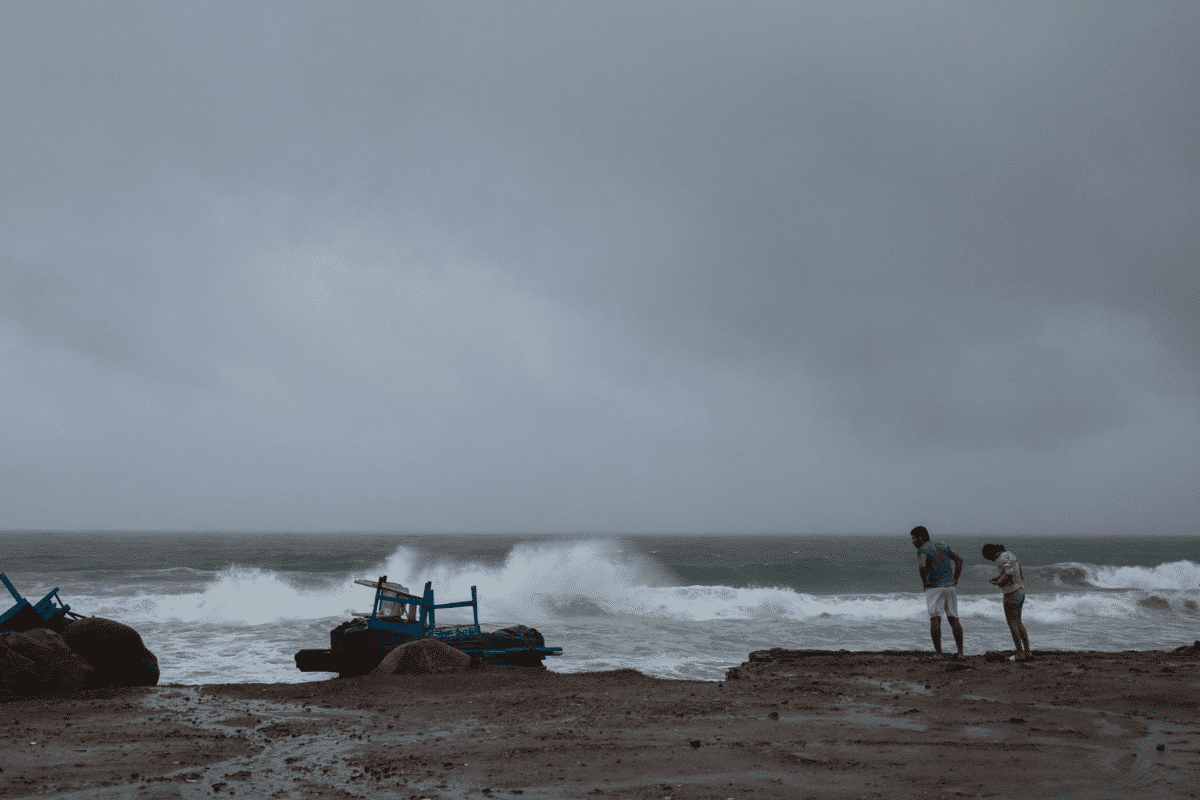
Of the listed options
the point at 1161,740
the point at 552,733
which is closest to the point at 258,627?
the point at 552,733

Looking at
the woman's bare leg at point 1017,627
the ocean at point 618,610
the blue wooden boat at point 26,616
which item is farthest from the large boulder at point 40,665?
the woman's bare leg at point 1017,627

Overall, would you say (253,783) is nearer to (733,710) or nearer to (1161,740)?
(733,710)

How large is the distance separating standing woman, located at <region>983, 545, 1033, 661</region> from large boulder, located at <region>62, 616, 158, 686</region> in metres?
12.6

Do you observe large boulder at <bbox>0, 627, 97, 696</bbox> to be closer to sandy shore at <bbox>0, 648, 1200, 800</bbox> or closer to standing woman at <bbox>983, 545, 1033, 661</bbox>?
sandy shore at <bbox>0, 648, 1200, 800</bbox>

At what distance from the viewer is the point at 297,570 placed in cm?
5491

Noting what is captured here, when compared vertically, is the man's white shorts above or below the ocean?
above

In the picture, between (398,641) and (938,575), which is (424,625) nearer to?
(398,641)

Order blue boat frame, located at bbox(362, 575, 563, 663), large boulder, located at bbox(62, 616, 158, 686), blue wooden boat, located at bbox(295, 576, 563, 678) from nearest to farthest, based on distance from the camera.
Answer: large boulder, located at bbox(62, 616, 158, 686) → blue wooden boat, located at bbox(295, 576, 563, 678) → blue boat frame, located at bbox(362, 575, 563, 663)

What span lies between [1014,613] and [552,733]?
23.5ft

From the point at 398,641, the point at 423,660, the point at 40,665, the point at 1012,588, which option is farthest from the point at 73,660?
the point at 1012,588

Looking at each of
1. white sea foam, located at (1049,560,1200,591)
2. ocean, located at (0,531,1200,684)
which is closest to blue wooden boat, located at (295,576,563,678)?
ocean, located at (0,531,1200,684)

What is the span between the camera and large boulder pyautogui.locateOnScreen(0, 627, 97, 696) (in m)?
9.72

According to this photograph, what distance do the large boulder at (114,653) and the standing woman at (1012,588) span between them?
1260cm

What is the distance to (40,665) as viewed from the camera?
33.0 feet
